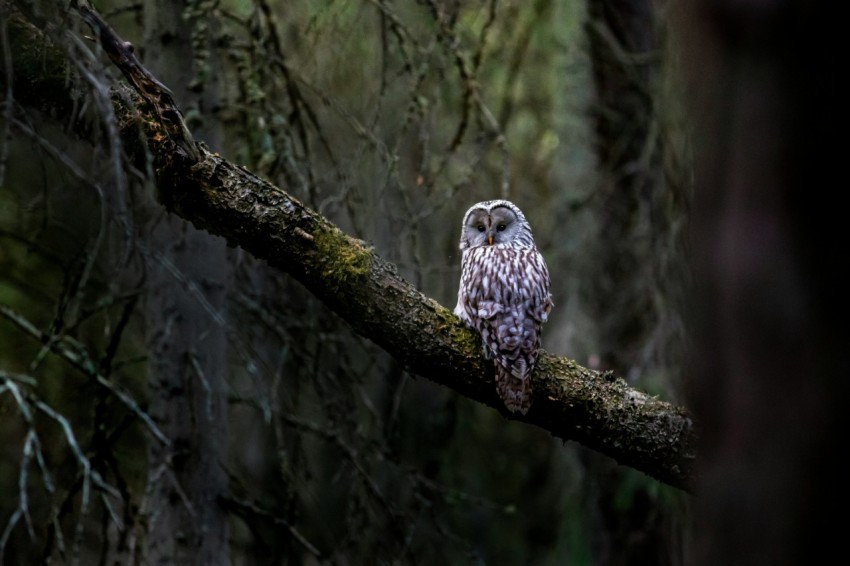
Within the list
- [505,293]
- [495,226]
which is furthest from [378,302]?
[495,226]

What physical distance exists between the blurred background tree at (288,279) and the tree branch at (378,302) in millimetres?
259

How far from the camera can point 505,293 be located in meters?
3.96

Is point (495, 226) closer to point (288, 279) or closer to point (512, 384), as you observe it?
point (288, 279)

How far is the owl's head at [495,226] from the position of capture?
4.62m

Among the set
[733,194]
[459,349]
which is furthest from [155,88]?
[733,194]

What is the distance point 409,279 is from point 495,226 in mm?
1533

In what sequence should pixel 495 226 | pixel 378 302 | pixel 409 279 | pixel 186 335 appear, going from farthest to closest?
1. pixel 409 279
2. pixel 495 226
3. pixel 186 335
4. pixel 378 302

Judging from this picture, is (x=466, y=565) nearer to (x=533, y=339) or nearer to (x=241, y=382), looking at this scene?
(x=241, y=382)

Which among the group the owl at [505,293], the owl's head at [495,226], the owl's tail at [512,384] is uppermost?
the owl's head at [495,226]

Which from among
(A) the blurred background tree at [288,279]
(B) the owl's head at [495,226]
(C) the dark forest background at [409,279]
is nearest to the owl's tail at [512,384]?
(C) the dark forest background at [409,279]

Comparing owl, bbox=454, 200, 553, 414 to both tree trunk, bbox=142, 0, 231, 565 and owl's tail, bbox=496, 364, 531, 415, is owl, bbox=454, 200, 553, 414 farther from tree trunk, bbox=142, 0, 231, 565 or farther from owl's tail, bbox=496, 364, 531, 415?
tree trunk, bbox=142, 0, 231, 565

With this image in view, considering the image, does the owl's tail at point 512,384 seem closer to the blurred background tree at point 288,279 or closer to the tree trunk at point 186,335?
the blurred background tree at point 288,279

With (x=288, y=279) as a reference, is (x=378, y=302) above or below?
below

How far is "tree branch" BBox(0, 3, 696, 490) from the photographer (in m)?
3.07
